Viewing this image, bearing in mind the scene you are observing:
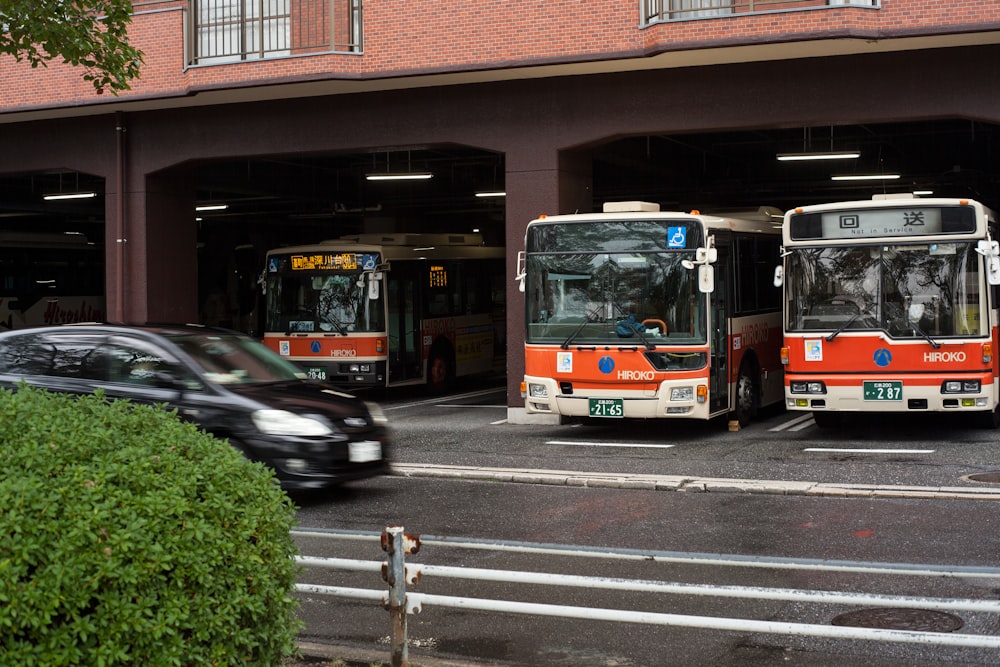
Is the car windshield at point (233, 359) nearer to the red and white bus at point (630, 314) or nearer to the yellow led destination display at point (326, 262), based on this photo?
the red and white bus at point (630, 314)

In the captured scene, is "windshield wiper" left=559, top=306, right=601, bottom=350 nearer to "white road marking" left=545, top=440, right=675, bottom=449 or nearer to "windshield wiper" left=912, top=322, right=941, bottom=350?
"white road marking" left=545, top=440, right=675, bottom=449

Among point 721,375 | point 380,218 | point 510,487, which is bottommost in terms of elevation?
point 510,487

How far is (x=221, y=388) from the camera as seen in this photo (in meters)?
11.3

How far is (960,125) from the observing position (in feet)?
80.5

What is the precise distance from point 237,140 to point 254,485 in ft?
56.3

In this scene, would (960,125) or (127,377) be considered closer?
(127,377)

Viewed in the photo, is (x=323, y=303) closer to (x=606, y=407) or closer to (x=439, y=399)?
(x=439, y=399)

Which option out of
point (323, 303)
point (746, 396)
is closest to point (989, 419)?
point (746, 396)

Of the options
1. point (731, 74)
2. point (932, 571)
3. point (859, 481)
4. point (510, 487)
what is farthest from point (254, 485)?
point (731, 74)

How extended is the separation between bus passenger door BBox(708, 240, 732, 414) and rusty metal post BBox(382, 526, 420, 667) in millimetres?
10359

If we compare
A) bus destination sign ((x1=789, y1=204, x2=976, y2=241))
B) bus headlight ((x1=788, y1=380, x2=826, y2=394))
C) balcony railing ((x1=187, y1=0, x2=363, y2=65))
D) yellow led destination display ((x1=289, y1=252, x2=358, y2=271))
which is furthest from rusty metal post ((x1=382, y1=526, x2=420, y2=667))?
yellow led destination display ((x1=289, y1=252, x2=358, y2=271))

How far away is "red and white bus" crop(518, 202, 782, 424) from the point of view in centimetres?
1540

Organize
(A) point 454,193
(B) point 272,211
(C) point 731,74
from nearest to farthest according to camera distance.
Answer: (C) point 731,74
(A) point 454,193
(B) point 272,211

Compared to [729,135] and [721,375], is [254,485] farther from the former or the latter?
[729,135]
